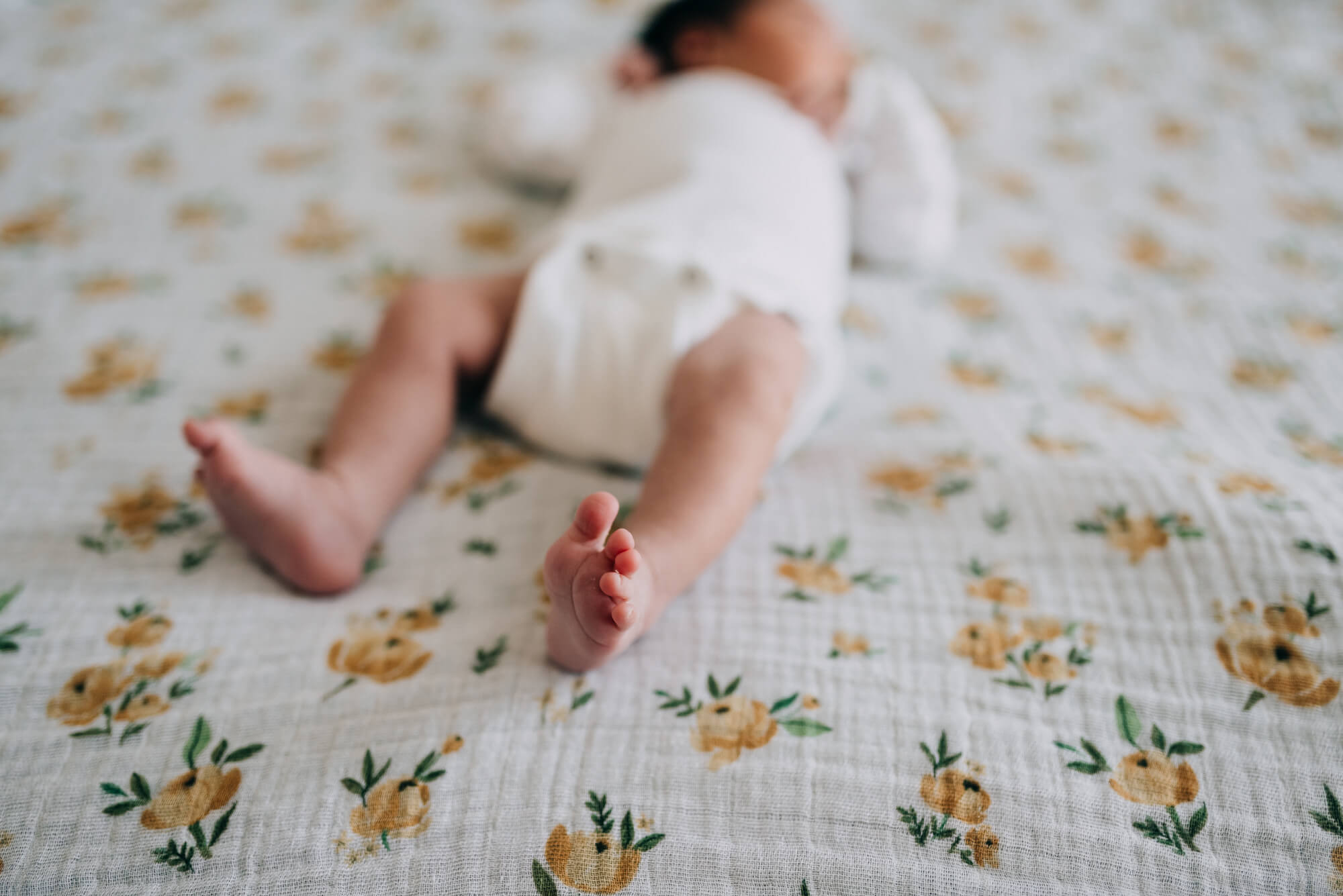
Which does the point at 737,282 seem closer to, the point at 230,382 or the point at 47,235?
the point at 230,382

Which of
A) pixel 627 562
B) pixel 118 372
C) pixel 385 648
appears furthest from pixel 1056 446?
pixel 118 372

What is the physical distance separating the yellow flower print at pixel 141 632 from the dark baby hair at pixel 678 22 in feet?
3.09

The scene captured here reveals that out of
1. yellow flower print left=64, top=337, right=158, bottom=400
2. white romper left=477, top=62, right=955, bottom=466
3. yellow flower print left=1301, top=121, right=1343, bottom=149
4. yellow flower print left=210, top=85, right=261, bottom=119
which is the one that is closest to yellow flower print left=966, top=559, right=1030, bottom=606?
white romper left=477, top=62, right=955, bottom=466

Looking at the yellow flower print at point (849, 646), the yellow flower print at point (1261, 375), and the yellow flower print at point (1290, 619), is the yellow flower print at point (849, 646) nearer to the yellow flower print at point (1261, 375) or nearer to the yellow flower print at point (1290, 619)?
the yellow flower print at point (1290, 619)

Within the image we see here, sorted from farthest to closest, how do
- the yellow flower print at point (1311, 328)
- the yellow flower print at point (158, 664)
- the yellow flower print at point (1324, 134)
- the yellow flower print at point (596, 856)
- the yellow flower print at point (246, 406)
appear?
1. the yellow flower print at point (1324, 134)
2. the yellow flower print at point (1311, 328)
3. the yellow flower print at point (246, 406)
4. the yellow flower print at point (158, 664)
5. the yellow flower print at point (596, 856)

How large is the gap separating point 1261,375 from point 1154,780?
1.85 ft

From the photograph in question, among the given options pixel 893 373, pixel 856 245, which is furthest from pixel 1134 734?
pixel 856 245

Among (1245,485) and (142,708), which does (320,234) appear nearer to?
(142,708)

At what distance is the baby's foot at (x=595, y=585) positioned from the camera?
1.66ft

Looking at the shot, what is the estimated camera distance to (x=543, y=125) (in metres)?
1.13

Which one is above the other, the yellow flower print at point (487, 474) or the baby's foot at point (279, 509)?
the baby's foot at point (279, 509)

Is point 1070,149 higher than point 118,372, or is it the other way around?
point 1070,149

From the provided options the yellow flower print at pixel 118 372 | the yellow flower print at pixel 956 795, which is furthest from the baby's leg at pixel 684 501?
the yellow flower print at pixel 118 372

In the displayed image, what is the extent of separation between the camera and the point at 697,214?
0.84 m
